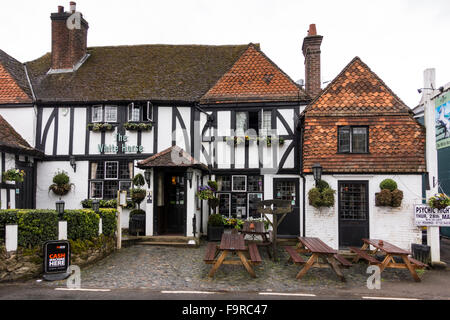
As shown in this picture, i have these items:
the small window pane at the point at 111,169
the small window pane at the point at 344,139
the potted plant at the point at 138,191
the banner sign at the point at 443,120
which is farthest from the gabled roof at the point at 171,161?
the banner sign at the point at 443,120

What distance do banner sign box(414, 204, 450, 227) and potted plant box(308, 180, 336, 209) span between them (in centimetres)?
241

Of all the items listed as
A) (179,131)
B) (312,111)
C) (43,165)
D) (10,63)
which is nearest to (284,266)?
(312,111)

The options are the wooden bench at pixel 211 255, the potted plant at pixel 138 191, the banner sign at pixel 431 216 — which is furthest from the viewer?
the potted plant at pixel 138 191

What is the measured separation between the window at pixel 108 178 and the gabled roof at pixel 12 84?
391 cm

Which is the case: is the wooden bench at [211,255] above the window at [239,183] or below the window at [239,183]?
below

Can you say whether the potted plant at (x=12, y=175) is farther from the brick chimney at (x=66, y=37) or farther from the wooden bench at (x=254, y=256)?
the wooden bench at (x=254, y=256)

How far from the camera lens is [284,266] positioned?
8.00 m

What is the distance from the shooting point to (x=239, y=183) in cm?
1210

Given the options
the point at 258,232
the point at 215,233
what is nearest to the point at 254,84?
the point at 215,233

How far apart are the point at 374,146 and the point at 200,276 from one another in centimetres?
717

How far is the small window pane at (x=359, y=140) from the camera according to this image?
1051 centimetres

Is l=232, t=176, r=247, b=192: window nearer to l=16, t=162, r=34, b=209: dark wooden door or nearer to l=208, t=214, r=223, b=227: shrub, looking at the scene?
l=208, t=214, r=223, b=227: shrub

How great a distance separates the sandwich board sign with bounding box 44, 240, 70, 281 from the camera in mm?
6887
